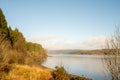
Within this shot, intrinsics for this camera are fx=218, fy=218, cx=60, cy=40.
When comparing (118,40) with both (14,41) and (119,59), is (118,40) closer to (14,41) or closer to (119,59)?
(119,59)

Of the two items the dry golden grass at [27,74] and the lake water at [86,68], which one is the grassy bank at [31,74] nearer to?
the dry golden grass at [27,74]

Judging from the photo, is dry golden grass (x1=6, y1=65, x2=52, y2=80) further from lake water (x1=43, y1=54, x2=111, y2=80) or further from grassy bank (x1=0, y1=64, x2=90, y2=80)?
lake water (x1=43, y1=54, x2=111, y2=80)

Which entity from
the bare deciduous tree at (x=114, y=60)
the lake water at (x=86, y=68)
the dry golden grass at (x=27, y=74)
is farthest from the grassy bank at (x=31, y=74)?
the bare deciduous tree at (x=114, y=60)

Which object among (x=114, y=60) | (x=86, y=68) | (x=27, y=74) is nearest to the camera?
(x=114, y=60)

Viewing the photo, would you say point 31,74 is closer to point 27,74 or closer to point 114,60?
point 27,74

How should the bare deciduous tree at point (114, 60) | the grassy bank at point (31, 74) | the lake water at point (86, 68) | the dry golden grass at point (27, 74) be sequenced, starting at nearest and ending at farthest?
the bare deciduous tree at point (114, 60)
the dry golden grass at point (27, 74)
the grassy bank at point (31, 74)
the lake water at point (86, 68)

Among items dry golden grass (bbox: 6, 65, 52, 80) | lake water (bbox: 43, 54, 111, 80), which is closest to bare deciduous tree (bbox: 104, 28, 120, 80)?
lake water (bbox: 43, 54, 111, 80)

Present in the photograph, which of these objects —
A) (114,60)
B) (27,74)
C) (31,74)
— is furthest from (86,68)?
(114,60)

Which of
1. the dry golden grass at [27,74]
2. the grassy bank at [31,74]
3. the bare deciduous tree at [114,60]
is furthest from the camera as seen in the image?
the grassy bank at [31,74]

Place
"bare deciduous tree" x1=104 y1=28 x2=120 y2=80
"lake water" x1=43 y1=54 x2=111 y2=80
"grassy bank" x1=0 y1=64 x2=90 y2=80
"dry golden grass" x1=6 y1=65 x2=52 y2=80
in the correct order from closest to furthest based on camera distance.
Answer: "bare deciduous tree" x1=104 y1=28 x2=120 y2=80 < "dry golden grass" x1=6 y1=65 x2=52 y2=80 < "grassy bank" x1=0 y1=64 x2=90 y2=80 < "lake water" x1=43 y1=54 x2=111 y2=80

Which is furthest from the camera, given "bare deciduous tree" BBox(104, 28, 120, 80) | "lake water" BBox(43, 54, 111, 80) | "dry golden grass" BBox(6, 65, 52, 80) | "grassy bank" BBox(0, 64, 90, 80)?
"lake water" BBox(43, 54, 111, 80)

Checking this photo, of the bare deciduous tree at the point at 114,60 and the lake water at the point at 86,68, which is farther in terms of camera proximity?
the lake water at the point at 86,68

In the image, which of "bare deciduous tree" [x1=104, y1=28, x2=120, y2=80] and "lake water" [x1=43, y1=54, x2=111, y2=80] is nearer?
"bare deciduous tree" [x1=104, y1=28, x2=120, y2=80]

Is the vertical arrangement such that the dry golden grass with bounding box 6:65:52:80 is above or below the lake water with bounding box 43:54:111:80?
above
